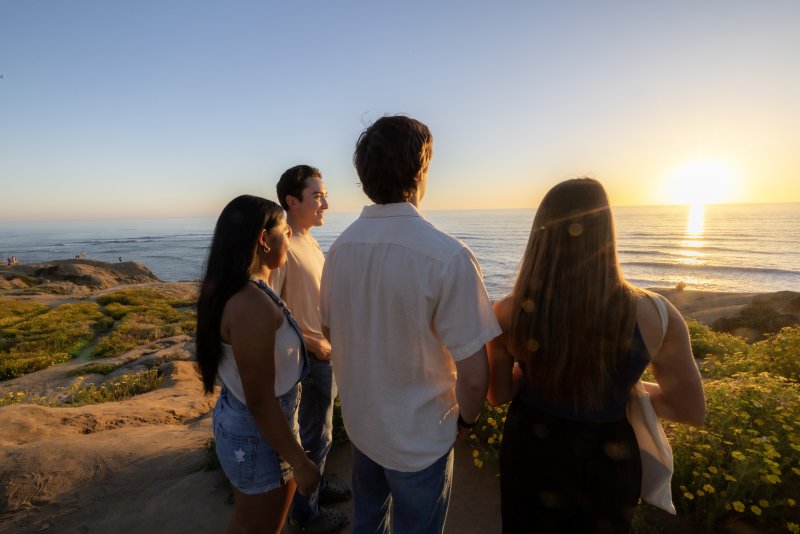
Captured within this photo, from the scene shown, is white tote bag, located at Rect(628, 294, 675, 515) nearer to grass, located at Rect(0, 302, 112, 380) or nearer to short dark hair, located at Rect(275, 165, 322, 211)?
short dark hair, located at Rect(275, 165, 322, 211)

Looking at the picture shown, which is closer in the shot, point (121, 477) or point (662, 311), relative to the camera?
point (662, 311)

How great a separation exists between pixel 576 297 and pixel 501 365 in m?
0.50

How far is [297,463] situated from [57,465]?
3978mm

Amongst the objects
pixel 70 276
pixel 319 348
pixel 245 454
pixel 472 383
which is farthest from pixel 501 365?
pixel 70 276

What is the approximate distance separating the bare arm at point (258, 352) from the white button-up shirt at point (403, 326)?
31 cm

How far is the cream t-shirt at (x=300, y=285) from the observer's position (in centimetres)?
304

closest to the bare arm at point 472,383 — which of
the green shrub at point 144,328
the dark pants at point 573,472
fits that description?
the dark pants at point 573,472

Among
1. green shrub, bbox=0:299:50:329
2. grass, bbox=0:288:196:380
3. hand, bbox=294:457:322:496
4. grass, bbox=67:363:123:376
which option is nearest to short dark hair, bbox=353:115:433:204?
hand, bbox=294:457:322:496

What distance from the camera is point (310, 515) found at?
3287 millimetres

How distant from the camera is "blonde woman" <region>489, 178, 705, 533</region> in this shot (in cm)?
167

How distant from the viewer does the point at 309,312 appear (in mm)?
3127

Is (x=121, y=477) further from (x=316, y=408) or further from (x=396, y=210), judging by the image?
(x=396, y=210)

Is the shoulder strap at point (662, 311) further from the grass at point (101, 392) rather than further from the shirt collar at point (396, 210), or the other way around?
the grass at point (101, 392)

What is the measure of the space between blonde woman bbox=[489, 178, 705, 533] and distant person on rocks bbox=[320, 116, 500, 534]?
0.91 feet
